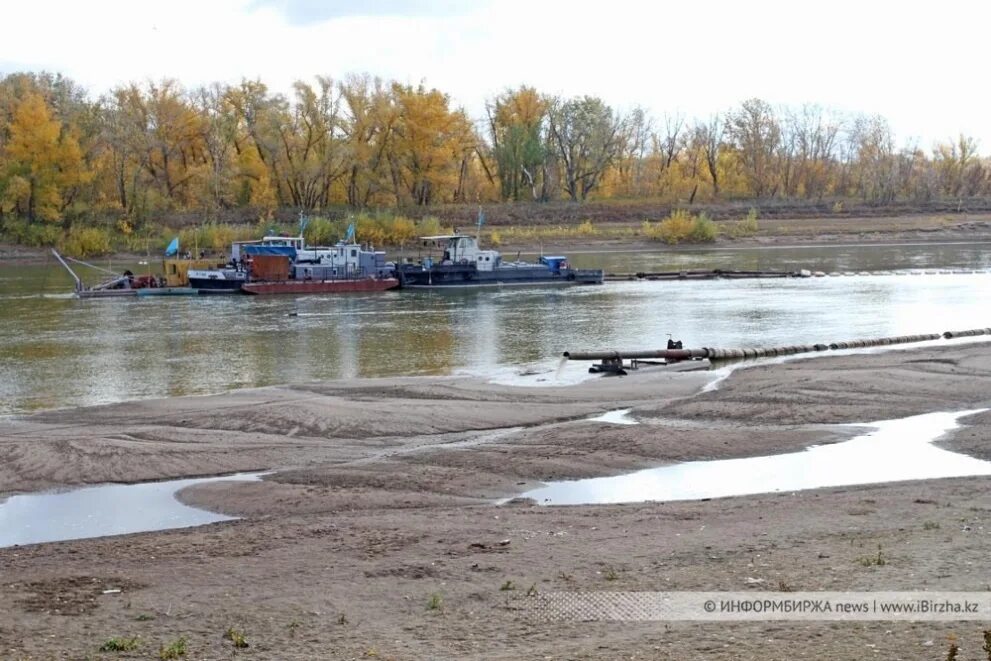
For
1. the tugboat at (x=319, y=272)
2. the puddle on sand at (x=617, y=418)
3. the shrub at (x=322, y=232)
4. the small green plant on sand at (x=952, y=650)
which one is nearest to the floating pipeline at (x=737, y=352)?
the puddle on sand at (x=617, y=418)

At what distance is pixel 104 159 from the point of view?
102 m

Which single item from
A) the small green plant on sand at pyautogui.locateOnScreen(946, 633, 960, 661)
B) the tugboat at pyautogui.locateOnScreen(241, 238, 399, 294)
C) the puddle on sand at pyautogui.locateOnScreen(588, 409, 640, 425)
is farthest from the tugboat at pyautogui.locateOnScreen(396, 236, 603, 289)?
the small green plant on sand at pyautogui.locateOnScreen(946, 633, 960, 661)

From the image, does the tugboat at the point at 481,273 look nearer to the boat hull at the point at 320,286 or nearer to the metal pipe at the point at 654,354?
the boat hull at the point at 320,286

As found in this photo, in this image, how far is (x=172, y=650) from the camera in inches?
379

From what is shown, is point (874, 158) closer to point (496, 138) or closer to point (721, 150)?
point (721, 150)

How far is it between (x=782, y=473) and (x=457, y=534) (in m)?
6.49

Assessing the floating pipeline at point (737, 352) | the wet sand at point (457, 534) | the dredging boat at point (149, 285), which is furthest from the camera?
the dredging boat at point (149, 285)

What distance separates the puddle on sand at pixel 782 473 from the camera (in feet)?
56.1

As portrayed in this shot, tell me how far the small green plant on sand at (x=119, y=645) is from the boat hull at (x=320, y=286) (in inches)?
2252

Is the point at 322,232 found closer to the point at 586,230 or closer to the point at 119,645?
the point at 586,230

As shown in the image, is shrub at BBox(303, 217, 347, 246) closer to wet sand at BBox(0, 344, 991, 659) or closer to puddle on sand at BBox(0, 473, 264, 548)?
wet sand at BBox(0, 344, 991, 659)

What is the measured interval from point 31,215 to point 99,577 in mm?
91628

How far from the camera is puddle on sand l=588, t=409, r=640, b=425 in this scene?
22969 mm

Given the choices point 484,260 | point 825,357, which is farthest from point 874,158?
point 825,357
